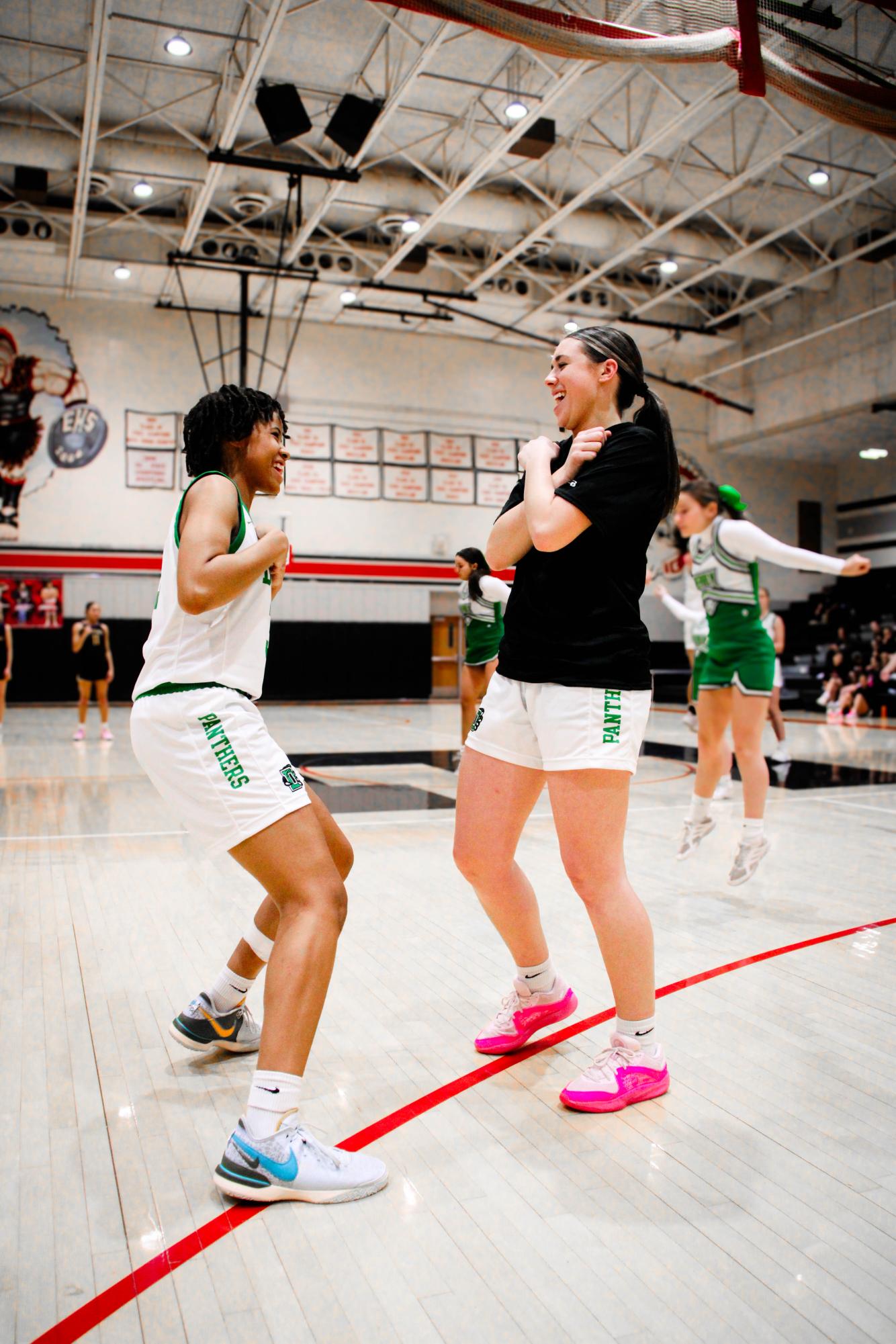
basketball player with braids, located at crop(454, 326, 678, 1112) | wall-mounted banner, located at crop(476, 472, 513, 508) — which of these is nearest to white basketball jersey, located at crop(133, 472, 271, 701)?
basketball player with braids, located at crop(454, 326, 678, 1112)

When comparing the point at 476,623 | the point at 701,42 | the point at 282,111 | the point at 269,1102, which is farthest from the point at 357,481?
the point at 269,1102

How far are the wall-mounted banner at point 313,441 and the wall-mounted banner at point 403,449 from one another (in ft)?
3.83

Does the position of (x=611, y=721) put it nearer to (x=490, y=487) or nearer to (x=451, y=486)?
(x=451, y=486)

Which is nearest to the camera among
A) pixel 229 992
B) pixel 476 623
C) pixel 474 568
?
pixel 229 992

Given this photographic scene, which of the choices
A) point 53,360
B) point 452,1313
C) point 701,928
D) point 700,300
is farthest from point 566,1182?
point 700,300

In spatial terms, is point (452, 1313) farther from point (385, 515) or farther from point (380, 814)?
point (385, 515)

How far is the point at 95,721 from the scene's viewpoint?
15.8 meters

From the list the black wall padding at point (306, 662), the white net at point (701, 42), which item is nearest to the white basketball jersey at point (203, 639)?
the white net at point (701, 42)

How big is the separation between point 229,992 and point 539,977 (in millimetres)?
840

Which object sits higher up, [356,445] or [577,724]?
[356,445]

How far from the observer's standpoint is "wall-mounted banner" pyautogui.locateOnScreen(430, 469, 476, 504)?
2111 cm

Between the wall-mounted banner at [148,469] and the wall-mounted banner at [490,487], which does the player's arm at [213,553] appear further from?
the wall-mounted banner at [490,487]

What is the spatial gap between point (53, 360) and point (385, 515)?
22.3 feet

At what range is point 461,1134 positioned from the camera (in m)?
2.30
